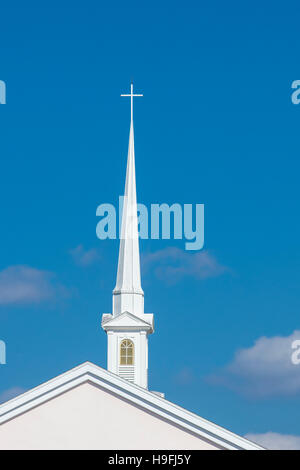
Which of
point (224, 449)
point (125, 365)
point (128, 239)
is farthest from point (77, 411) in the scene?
point (128, 239)

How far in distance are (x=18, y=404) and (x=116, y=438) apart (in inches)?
113

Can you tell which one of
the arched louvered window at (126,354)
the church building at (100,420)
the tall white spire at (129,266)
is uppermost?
the tall white spire at (129,266)

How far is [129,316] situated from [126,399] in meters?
16.4

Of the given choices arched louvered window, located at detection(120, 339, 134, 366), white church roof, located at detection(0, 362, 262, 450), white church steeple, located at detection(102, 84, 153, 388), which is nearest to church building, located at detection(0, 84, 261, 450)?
white church roof, located at detection(0, 362, 262, 450)

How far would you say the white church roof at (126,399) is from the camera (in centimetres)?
3188

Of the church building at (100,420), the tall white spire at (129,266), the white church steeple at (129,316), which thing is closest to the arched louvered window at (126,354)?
the white church steeple at (129,316)

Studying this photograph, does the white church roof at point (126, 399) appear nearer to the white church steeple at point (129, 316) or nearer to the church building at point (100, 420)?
the church building at point (100, 420)

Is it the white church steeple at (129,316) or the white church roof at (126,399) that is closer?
the white church roof at (126,399)

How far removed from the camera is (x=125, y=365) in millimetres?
48031

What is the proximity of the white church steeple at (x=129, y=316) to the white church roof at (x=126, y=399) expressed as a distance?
15.3m

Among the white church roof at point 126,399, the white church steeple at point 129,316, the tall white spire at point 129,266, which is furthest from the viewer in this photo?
the tall white spire at point 129,266

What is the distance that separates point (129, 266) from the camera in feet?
166

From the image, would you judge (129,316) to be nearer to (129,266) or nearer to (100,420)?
(129,266)

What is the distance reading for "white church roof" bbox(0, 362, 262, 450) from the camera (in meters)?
31.9
